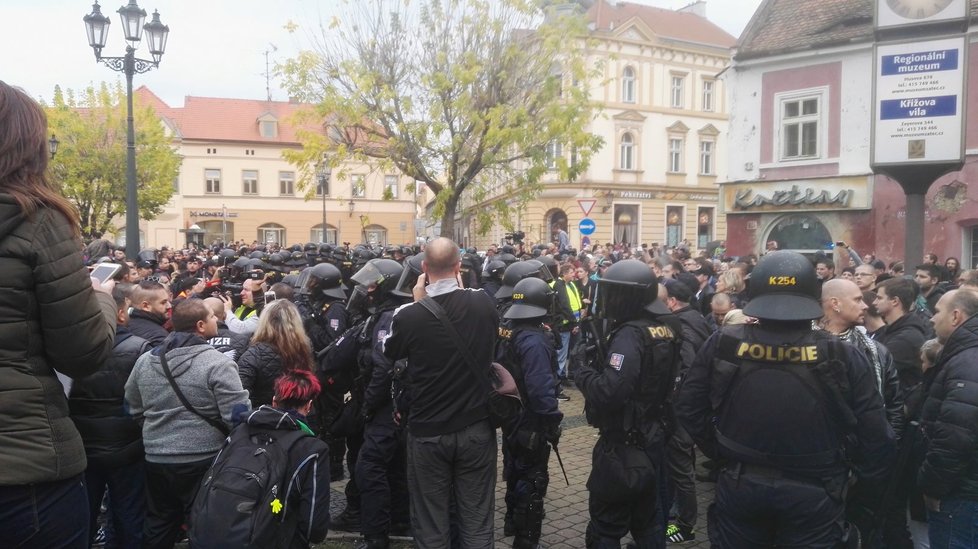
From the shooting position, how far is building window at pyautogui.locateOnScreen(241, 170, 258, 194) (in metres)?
48.1

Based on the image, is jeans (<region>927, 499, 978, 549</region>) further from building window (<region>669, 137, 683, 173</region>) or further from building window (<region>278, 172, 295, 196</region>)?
building window (<region>278, 172, 295, 196</region>)

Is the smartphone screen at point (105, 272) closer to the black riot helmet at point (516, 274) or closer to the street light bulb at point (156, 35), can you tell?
the black riot helmet at point (516, 274)

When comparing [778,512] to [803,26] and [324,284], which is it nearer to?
[324,284]

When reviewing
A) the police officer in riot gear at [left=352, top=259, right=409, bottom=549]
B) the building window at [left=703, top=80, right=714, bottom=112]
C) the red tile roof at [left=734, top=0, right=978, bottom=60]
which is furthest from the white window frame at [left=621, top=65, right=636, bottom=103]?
the police officer in riot gear at [left=352, top=259, right=409, bottom=549]

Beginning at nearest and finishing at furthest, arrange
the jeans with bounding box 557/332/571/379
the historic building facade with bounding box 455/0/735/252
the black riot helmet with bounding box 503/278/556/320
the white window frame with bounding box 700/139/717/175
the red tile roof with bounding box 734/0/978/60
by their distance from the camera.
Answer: the black riot helmet with bounding box 503/278/556/320
the jeans with bounding box 557/332/571/379
the red tile roof with bounding box 734/0/978/60
the historic building facade with bounding box 455/0/735/252
the white window frame with bounding box 700/139/717/175

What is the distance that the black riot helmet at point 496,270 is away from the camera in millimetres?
9469

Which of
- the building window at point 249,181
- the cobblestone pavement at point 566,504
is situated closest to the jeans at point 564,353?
the cobblestone pavement at point 566,504

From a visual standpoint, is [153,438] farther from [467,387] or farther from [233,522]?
[467,387]

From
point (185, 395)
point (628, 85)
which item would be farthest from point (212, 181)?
point (185, 395)

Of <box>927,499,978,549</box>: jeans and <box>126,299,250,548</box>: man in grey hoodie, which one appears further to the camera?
<box>126,299,250,548</box>: man in grey hoodie

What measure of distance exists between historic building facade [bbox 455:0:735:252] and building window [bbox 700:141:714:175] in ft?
0.20

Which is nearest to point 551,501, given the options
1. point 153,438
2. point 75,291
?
point 153,438

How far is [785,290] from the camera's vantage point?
137 inches

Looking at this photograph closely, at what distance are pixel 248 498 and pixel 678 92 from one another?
41.8m
